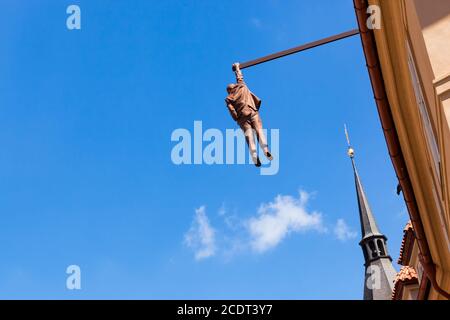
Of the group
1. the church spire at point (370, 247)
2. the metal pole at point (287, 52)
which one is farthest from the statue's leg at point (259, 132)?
the church spire at point (370, 247)

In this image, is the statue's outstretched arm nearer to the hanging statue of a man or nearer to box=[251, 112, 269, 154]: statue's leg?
the hanging statue of a man

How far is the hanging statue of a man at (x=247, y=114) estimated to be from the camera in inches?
221

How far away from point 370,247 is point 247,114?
150ft

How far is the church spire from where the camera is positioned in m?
46.7

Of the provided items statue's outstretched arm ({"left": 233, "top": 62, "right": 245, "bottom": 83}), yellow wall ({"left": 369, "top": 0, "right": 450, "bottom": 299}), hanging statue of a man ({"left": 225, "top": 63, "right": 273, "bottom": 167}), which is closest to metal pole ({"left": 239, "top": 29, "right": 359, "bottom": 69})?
statue's outstretched arm ({"left": 233, "top": 62, "right": 245, "bottom": 83})

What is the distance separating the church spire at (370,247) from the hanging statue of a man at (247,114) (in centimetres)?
4145

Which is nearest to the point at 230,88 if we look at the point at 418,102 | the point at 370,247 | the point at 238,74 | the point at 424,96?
the point at 238,74

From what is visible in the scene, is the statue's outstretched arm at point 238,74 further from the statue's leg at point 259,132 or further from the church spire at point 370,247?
the church spire at point 370,247

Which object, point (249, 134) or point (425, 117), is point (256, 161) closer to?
point (249, 134)
